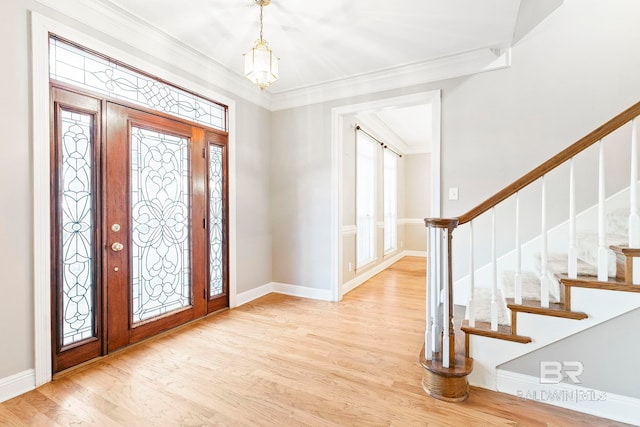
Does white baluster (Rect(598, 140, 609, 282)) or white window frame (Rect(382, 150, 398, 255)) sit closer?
white baluster (Rect(598, 140, 609, 282))

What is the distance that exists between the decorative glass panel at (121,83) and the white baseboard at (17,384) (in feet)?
6.57

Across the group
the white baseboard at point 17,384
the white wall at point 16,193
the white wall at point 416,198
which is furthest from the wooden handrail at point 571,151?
the white wall at point 416,198

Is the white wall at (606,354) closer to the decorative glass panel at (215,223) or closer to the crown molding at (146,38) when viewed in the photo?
the decorative glass panel at (215,223)

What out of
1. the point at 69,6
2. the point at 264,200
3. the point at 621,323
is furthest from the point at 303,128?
the point at 621,323

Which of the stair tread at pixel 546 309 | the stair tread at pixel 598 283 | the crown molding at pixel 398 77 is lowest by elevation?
the stair tread at pixel 546 309

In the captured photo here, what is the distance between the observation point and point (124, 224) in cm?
246

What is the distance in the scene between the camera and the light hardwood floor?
1.66 metres

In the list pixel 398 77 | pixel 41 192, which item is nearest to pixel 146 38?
pixel 41 192

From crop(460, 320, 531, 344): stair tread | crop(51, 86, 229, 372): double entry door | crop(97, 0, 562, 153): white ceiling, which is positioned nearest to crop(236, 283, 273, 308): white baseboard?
crop(51, 86, 229, 372): double entry door

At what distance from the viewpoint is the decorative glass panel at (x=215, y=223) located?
3.29m

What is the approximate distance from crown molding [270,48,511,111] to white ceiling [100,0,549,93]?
8 cm

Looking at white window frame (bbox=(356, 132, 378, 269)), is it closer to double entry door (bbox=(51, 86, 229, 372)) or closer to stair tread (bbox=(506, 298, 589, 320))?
double entry door (bbox=(51, 86, 229, 372))

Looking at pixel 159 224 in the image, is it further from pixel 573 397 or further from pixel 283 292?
pixel 573 397

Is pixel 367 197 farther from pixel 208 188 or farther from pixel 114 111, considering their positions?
pixel 114 111
